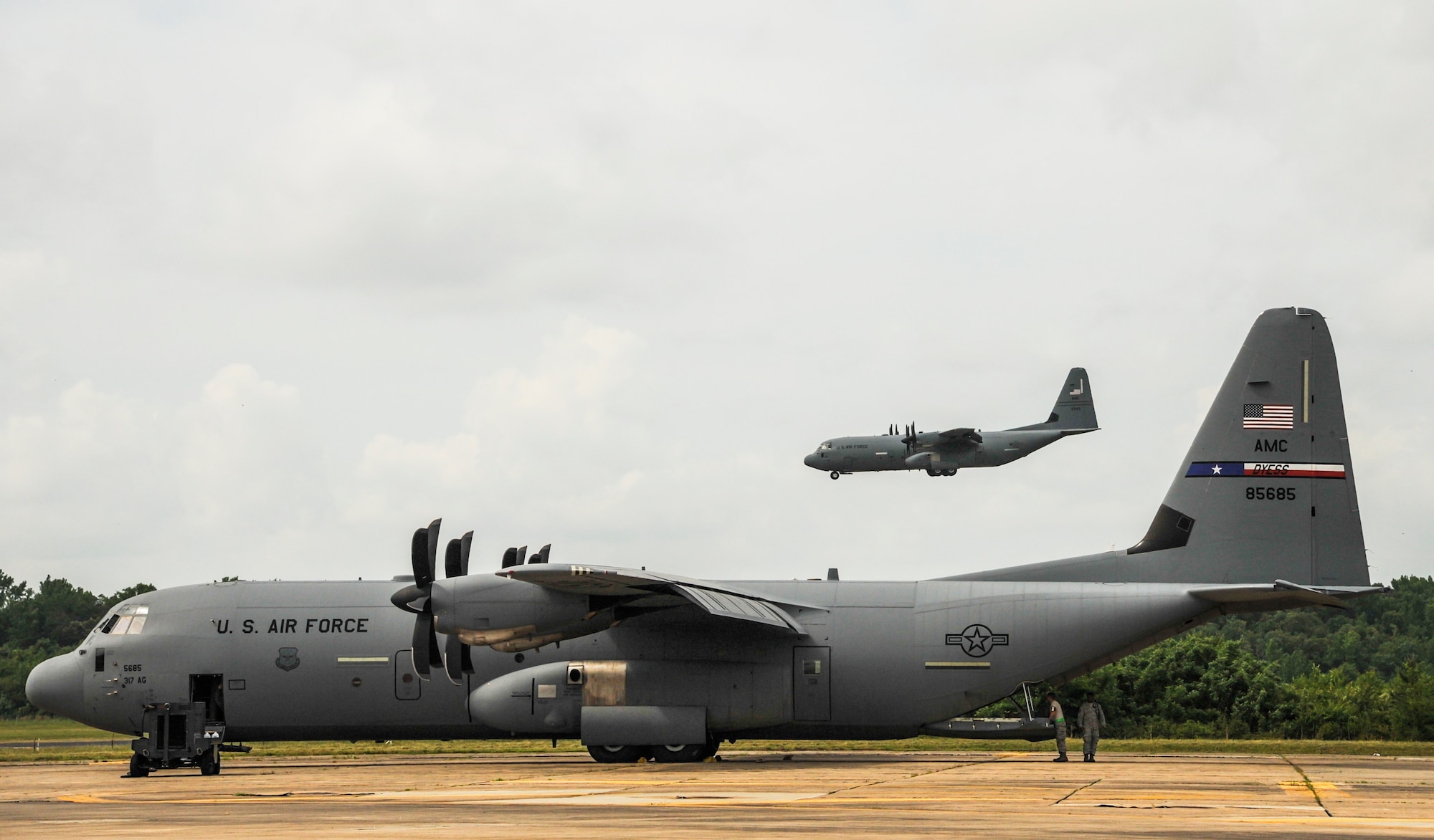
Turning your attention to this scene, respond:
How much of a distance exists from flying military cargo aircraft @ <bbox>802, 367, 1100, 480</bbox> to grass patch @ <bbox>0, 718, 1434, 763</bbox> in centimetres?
2430

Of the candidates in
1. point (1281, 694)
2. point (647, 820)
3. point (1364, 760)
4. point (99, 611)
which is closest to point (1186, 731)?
point (1281, 694)

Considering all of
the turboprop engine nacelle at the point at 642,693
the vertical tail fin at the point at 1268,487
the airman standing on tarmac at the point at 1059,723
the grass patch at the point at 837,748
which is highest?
the vertical tail fin at the point at 1268,487

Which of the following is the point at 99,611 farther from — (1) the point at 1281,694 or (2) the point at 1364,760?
(2) the point at 1364,760

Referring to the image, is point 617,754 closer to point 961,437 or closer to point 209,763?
point 209,763

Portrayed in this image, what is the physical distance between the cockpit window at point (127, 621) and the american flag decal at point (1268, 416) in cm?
2236

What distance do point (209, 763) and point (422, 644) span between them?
15.1 ft

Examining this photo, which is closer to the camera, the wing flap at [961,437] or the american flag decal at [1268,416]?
the american flag decal at [1268,416]

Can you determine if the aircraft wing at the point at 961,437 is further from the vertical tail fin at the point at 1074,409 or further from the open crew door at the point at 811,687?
the open crew door at the point at 811,687

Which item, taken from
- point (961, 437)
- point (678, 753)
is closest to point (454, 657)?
point (678, 753)

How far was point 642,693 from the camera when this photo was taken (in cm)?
2639

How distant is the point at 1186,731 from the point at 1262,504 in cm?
1346

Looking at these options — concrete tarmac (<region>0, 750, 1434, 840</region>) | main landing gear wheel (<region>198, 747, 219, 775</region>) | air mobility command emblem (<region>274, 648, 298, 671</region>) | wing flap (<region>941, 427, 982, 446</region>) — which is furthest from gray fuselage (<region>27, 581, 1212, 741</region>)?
wing flap (<region>941, 427, 982, 446</region>)

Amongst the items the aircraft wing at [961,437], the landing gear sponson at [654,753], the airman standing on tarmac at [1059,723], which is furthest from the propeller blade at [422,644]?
the aircraft wing at [961,437]

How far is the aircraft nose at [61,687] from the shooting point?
28.0 meters
